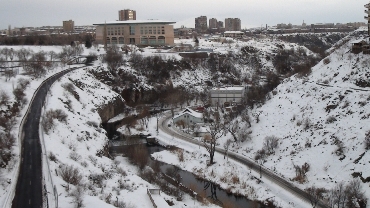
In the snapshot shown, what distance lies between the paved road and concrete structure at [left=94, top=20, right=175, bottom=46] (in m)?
59.0

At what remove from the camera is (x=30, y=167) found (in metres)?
23.8

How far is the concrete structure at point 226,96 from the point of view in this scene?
5437 cm

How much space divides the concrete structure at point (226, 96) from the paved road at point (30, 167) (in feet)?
86.5

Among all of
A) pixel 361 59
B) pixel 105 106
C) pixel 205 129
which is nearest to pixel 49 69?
pixel 105 106

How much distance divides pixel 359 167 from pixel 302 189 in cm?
398

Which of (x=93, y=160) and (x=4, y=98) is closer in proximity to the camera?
(x=93, y=160)

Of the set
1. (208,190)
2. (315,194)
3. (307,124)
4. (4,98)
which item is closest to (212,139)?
(208,190)

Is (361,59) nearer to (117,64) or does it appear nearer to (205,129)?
(205,129)

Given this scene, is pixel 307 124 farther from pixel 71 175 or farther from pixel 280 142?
pixel 71 175

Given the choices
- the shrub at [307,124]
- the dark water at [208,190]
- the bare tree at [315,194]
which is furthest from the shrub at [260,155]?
the bare tree at [315,194]

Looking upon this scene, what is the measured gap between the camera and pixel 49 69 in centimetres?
5469

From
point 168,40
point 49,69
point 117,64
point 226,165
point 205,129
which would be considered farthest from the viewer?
point 168,40

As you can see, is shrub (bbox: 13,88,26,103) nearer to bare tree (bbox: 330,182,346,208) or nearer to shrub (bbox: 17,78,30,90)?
shrub (bbox: 17,78,30,90)

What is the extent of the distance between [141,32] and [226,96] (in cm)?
4539
